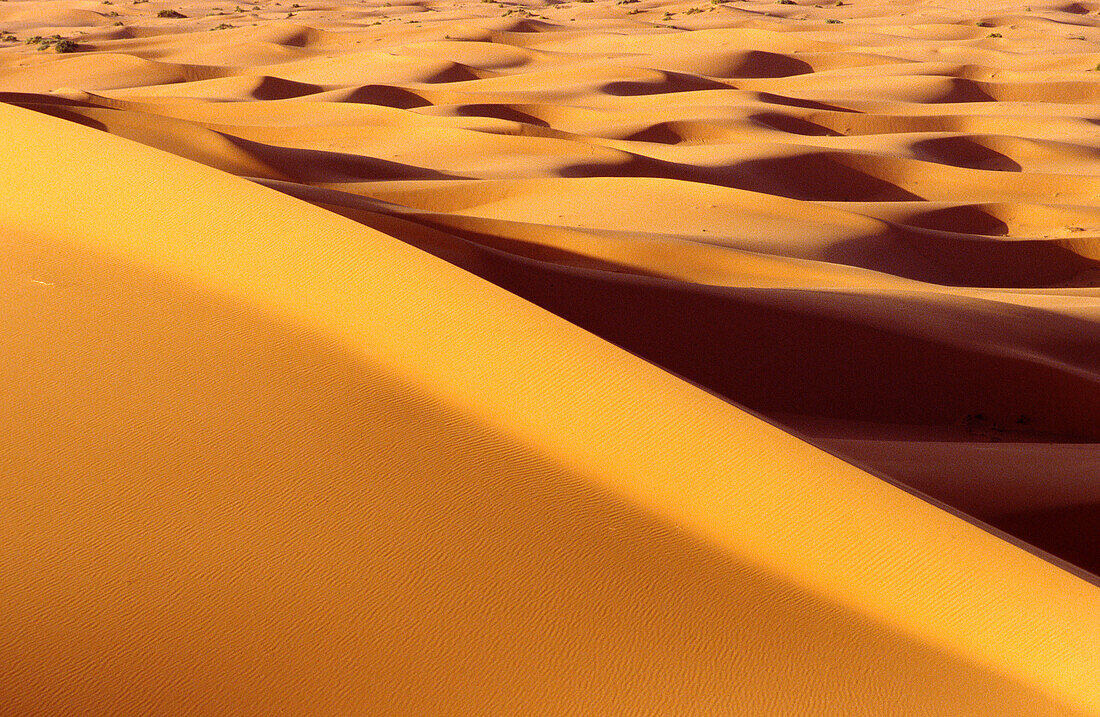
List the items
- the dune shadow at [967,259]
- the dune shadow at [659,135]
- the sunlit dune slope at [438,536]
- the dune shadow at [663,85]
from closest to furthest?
the sunlit dune slope at [438,536] < the dune shadow at [967,259] < the dune shadow at [659,135] < the dune shadow at [663,85]

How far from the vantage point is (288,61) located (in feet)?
94.1

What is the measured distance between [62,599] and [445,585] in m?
0.90

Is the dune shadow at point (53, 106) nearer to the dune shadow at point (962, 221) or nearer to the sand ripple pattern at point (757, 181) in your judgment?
the sand ripple pattern at point (757, 181)

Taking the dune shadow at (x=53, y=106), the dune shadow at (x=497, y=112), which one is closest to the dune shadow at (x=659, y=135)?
the dune shadow at (x=497, y=112)

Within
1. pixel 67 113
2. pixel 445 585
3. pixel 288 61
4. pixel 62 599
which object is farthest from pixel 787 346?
pixel 288 61

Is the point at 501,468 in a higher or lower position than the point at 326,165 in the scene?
higher

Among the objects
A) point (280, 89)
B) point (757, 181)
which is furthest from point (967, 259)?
point (280, 89)

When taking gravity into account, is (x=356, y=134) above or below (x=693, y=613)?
below

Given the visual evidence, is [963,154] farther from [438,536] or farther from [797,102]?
[438,536]

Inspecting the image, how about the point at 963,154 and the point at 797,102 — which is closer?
the point at 963,154

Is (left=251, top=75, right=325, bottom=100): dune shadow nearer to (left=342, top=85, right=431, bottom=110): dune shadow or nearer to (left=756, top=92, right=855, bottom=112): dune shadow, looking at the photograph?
(left=342, top=85, right=431, bottom=110): dune shadow

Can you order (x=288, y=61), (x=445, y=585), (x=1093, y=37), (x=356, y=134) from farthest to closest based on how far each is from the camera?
(x=1093, y=37)
(x=288, y=61)
(x=356, y=134)
(x=445, y=585)

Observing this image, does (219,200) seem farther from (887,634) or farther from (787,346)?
(887,634)

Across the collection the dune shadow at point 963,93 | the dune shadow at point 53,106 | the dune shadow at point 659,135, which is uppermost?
the dune shadow at point 53,106
